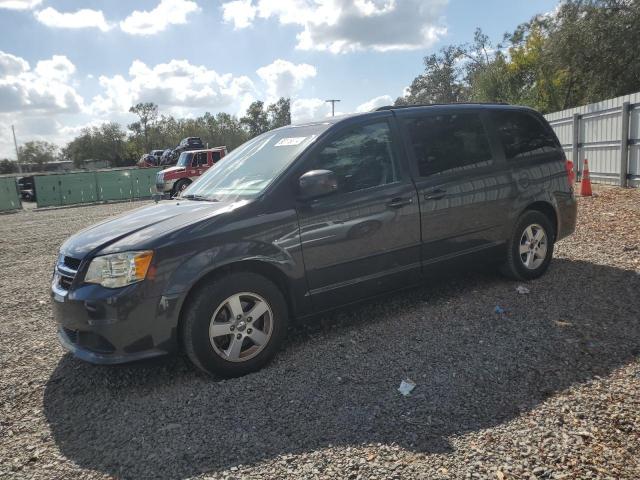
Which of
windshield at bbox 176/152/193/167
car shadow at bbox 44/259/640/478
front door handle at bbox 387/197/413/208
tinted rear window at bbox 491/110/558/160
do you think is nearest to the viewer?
car shadow at bbox 44/259/640/478

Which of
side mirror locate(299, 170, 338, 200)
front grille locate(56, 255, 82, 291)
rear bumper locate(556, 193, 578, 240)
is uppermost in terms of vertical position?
side mirror locate(299, 170, 338, 200)

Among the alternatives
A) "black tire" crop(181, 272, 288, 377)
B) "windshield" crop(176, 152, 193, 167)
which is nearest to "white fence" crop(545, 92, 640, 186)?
"black tire" crop(181, 272, 288, 377)

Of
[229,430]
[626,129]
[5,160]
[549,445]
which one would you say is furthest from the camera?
[5,160]

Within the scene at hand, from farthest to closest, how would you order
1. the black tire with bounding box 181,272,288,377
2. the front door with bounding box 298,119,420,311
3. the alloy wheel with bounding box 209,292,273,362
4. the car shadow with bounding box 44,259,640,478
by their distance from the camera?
the front door with bounding box 298,119,420,311 < the alloy wheel with bounding box 209,292,273,362 < the black tire with bounding box 181,272,288,377 < the car shadow with bounding box 44,259,640,478

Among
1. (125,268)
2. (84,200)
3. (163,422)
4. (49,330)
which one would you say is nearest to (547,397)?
(163,422)

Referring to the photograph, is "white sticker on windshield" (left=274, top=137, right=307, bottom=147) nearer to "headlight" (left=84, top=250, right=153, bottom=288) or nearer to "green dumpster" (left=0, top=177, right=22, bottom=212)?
"headlight" (left=84, top=250, right=153, bottom=288)

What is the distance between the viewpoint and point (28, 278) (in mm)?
7195

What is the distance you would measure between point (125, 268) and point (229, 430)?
1222 mm

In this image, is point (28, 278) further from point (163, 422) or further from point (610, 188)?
point (610, 188)

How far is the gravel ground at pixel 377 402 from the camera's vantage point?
253cm

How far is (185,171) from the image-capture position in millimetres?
20312

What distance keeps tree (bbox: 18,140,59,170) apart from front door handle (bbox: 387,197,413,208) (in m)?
104

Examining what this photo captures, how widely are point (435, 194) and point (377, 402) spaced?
6.58 ft

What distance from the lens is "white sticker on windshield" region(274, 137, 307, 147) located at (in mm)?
4089
